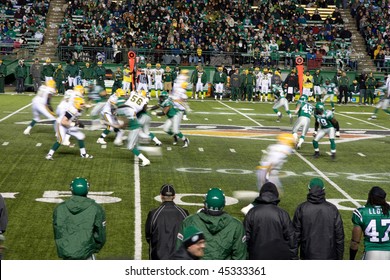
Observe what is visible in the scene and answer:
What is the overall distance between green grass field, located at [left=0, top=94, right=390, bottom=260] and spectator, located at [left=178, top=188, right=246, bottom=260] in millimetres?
2833

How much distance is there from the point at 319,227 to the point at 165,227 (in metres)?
1.69

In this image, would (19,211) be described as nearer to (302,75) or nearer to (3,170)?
(3,170)

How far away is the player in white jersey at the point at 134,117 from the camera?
60.2 ft

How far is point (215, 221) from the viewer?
7.32 m

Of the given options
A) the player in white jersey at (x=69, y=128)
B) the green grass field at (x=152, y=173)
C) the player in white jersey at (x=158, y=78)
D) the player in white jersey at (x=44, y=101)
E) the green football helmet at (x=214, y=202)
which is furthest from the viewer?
the player in white jersey at (x=158, y=78)

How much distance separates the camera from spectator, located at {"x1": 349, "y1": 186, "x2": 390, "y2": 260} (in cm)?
866

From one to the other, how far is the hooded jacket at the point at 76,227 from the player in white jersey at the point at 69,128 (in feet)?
35.2

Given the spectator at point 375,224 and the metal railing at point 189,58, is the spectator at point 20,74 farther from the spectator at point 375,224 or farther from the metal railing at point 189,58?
the spectator at point 375,224

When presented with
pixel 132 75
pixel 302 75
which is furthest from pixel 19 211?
pixel 302 75

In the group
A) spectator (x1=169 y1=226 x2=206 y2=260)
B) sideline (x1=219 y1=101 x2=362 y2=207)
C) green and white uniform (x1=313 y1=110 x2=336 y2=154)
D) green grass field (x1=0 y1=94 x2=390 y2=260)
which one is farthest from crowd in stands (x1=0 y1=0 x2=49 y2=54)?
spectator (x1=169 y1=226 x2=206 y2=260)

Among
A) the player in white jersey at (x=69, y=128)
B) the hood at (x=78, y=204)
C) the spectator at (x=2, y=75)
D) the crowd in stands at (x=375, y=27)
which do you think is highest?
the crowd in stands at (x=375, y=27)

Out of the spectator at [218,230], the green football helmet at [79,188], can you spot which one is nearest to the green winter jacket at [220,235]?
the spectator at [218,230]

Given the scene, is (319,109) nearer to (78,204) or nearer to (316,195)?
(316,195)

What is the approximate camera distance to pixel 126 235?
12070mm
